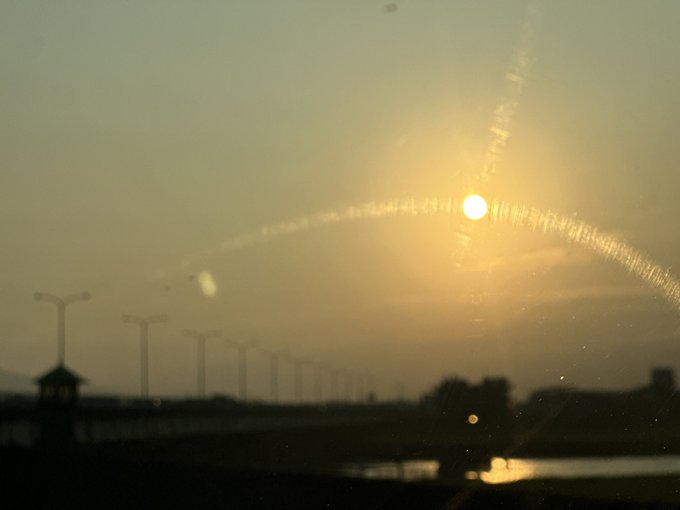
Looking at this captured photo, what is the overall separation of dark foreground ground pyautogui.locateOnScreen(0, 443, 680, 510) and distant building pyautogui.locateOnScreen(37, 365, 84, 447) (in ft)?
139

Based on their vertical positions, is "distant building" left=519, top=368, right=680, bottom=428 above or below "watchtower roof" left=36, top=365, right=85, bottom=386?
below

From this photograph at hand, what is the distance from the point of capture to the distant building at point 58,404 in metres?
80.4

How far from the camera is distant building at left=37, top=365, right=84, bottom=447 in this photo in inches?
3164

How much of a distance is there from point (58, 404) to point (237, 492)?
5504 centimetres

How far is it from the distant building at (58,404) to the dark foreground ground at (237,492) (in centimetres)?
4250

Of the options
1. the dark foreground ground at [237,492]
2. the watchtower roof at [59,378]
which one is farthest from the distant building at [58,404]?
the dark foreground ground at [237,492]

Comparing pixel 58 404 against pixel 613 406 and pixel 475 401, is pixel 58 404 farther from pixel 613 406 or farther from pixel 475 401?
pixel 613 406

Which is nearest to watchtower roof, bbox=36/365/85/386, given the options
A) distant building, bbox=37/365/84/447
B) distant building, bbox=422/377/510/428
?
distant building, bbox=37/365/84/447

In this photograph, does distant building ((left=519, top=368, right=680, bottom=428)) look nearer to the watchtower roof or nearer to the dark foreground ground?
the dark foreground ground

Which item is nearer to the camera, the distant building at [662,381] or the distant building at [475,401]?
the distant building at [662,381]

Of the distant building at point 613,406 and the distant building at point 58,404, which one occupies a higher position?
the distant building at point 58,404

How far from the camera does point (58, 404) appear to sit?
8344cm

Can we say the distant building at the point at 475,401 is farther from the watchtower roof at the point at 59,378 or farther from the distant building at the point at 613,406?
the watchtower roof at the point at 59,378

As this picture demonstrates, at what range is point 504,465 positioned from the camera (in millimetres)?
70438
